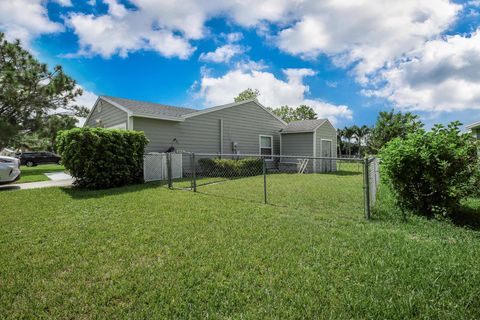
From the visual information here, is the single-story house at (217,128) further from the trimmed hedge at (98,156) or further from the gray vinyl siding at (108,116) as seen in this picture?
the trimmed hedge at (98,156)

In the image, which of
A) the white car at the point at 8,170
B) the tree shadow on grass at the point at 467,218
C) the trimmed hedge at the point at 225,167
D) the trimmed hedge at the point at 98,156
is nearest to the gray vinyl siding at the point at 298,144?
the trimmed hedge at the point at 225,167

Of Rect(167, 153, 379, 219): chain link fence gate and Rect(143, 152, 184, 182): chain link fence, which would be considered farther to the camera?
Rect(143, 152, 184, 182): chain link fence

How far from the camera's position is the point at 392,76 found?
10703 millimetres

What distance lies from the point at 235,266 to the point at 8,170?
33.6ft

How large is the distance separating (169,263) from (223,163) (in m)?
9.19

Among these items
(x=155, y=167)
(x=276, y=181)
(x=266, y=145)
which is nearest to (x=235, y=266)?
(x=276, y=181)

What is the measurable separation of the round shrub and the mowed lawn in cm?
60

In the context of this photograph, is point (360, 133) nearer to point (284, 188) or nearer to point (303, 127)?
point (303, 127)

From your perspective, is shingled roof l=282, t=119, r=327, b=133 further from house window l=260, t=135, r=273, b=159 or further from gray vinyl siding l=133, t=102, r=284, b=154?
house window l=260, t=135, r=273, b=159

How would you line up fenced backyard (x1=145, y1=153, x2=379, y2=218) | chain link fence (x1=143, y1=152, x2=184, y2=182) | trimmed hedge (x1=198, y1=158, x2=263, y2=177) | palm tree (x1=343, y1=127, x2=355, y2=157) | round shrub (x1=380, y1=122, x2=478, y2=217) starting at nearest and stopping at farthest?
round shrub (x1=380, y1=122, x2=478, y2=217) → fenced backyard (x1=145, y1=153, x2=379, y2=218) → chain link fence (x1=143, y1=152, x2=184, y2=182) → trimmed hedge (x1=198, y1=158, x2=263, y2=177) → palm tree (x1=343, y1=127, x2=355, y2=157)

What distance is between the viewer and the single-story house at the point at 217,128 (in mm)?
11422

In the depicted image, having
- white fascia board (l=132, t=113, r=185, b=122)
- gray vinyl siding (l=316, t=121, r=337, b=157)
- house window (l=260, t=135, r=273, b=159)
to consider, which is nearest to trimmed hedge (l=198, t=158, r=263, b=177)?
white fascia board (l=132, t=113, r=185, b=122)

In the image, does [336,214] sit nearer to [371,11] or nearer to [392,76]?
[371,11]

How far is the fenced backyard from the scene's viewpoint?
18.6 feet
